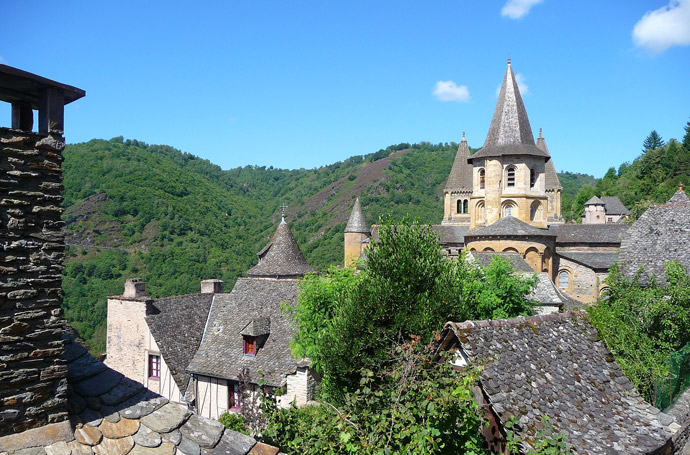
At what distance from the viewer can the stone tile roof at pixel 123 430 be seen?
3861 mm

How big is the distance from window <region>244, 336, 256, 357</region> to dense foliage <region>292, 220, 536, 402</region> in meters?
2.71

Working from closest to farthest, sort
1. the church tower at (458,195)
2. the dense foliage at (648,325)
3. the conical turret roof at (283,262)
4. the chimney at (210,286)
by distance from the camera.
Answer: the dense foliage at (648,325) < the chimney at (210,286) < the conical turret roof at (283,262) < the church tower at (458,195)

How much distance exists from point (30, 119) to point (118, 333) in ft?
59.3

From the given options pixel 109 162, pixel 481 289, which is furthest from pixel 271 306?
pixel 109 162

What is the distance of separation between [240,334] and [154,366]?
386cm

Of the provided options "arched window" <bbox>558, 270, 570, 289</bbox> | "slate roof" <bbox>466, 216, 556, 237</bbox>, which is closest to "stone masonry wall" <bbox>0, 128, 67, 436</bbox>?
"slate roof" <bbox>466, 216, 556, 237</bbox>

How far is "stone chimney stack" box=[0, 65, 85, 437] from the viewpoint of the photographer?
3764 mm

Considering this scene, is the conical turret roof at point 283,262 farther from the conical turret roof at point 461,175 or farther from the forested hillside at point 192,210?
the conical turret roof at point 461,175

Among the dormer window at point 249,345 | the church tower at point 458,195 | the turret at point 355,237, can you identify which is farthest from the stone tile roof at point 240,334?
the church tower at point 458,195

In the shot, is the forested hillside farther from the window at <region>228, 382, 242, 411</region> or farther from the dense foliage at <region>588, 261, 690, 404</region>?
the window at <region>228, 382, 242, 411</region>

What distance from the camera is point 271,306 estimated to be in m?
20.7

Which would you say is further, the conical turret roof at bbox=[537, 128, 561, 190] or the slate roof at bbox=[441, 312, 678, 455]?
the conical turret roof at bbox=[537, 128, 561, 190]

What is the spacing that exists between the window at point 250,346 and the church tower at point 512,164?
2363cm

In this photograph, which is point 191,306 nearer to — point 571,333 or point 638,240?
point 571,333
